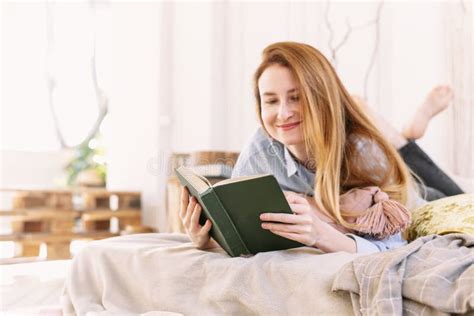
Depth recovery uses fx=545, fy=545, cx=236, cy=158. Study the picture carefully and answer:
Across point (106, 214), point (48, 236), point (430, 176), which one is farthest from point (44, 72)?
point (430, 176)

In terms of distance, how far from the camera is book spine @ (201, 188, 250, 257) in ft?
3.32

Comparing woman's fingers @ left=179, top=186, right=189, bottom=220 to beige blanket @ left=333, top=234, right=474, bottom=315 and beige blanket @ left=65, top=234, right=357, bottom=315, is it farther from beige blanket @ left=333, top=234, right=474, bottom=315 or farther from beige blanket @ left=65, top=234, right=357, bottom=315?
beige blanket @ left=333, top=234, right=474, bottom=315

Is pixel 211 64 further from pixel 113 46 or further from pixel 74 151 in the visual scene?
pixel 74 151

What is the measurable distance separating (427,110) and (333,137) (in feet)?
3.35

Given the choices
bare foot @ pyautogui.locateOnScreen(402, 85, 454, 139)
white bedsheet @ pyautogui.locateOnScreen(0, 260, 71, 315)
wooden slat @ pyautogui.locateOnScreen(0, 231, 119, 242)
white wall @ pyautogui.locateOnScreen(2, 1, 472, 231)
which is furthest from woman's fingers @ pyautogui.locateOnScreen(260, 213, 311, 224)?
white wall @ pyautogui.locateOnScreen(2, 1, 472, 231)

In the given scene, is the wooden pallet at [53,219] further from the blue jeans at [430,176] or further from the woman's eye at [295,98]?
the woman's eye at [295,98]

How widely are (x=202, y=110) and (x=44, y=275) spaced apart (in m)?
2.13

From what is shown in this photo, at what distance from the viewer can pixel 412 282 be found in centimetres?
81

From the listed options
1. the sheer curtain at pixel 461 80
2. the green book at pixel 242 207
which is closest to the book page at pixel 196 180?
the green book at pixel 242 207

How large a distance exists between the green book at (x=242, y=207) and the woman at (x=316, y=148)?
3.3 inches

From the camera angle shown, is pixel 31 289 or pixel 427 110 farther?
pixel 427 110

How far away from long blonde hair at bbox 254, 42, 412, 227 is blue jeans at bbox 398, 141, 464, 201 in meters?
0.51

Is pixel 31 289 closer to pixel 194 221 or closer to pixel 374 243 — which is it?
pixel 194 221

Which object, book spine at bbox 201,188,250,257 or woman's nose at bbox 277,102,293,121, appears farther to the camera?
woman's nose at bbox 277,102,293,121
